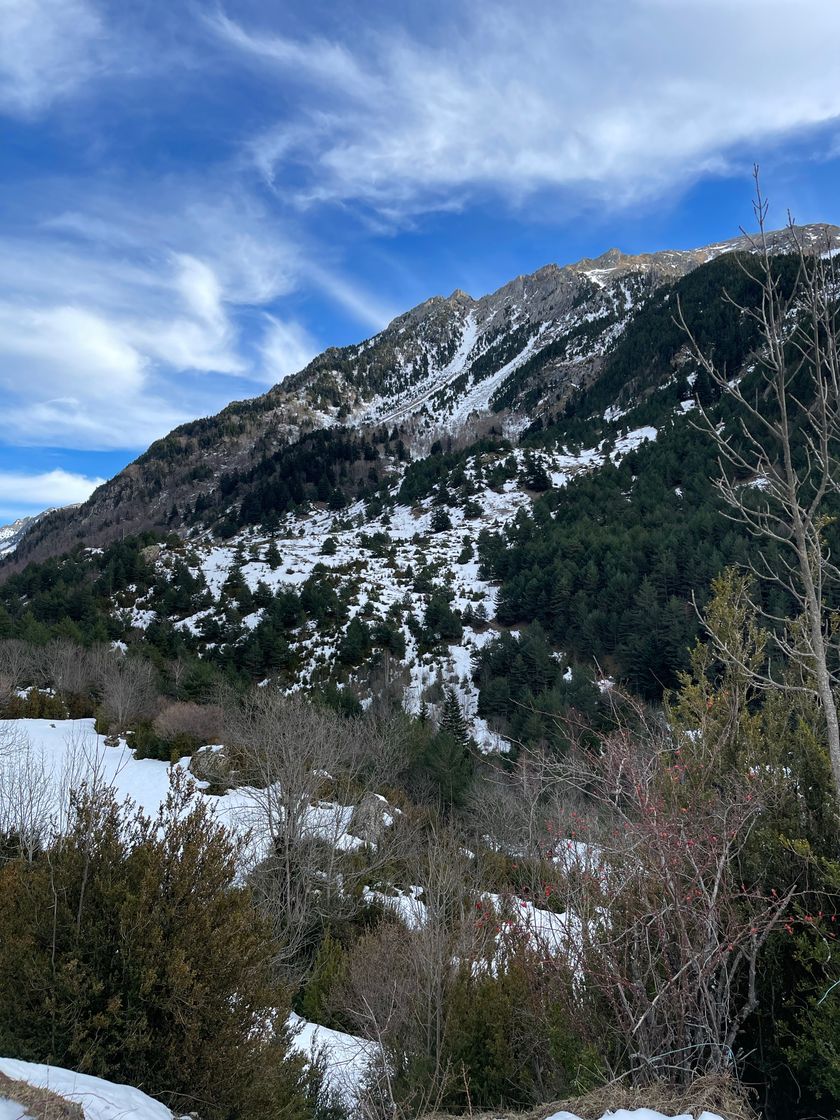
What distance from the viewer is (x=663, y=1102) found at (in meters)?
3.25

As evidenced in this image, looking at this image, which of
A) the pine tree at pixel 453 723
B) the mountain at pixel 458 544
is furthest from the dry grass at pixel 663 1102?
the pine tree at pixel 453 723

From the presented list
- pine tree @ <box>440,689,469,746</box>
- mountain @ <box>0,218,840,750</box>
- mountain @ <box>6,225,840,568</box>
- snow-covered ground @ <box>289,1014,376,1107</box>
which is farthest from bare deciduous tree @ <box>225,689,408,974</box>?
mountain @ <box>6,225,840,568</box>

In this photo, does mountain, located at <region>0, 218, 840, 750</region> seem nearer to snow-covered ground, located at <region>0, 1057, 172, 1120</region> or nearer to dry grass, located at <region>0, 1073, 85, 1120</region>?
snow-covered ground, located at <region>0, 1057, 172, 1120</region>

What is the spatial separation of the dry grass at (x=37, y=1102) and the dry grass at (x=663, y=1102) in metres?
2.55

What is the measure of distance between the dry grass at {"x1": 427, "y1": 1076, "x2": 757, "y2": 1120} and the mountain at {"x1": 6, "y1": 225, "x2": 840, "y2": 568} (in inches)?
4080

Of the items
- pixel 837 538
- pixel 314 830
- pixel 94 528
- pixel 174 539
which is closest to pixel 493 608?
pixel 837 538

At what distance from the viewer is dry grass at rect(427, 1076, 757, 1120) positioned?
10.5ft

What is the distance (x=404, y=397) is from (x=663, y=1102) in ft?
543

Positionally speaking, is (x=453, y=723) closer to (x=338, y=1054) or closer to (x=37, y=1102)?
(x=338, y=1054)

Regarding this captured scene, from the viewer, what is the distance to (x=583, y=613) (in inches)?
1747

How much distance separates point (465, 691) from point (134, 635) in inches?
985

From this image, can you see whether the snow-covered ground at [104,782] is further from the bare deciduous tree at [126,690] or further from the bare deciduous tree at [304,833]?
the bare deciduous tree at [126,690]

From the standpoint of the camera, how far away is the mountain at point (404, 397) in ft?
403

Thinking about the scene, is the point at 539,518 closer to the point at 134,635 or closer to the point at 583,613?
the point at 583,613
